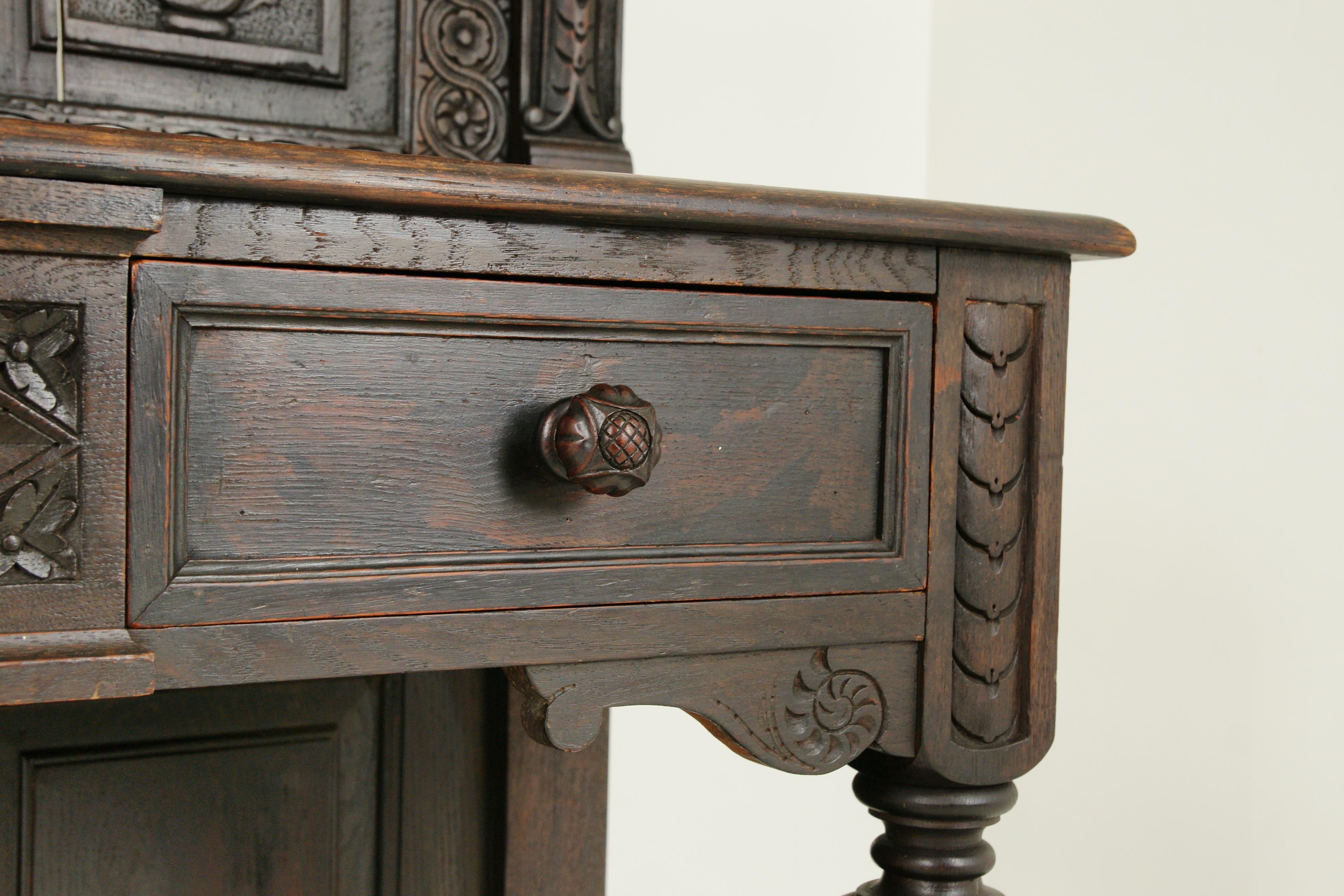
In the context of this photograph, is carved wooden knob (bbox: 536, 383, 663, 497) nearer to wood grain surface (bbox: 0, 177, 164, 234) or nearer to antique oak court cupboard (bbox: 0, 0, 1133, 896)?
antique oak court cupboard (bbox: 0, 0, 1133, 896)

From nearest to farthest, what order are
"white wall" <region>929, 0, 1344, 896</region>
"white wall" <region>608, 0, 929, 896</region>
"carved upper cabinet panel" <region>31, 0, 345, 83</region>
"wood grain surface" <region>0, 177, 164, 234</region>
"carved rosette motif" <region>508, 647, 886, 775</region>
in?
"wood grain surface" <region>0, 177, 164, 234</region>
"carved rosette motif" <region>508, 647, 886, 775</region>
"carved upper cabinet panel" <region>31, 0, 345, 83</region>
"white wall" <region>929, 0, 1344, 896</region>
"white wall" <region>608, 0, 929, 896</region>

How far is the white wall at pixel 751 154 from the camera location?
1159 millimetres

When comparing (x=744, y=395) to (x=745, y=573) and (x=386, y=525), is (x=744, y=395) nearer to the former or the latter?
(x=745, y=573)

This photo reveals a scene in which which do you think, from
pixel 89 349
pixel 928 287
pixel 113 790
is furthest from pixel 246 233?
pixel 113 790

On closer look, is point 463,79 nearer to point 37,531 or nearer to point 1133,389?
point 37,531

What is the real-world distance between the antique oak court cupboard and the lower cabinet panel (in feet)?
0.13

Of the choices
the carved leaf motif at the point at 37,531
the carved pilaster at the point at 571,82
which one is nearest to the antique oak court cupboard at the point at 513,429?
the carved leaf motif at the point at 37,531

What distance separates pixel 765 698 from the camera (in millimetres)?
616

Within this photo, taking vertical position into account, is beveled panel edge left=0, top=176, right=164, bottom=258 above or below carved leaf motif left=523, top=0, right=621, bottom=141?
below

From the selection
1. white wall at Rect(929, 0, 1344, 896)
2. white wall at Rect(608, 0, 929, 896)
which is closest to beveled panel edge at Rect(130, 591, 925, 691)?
white wall at Rect(929, 0, 1344, 896)

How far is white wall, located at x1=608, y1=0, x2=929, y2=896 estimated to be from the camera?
116cm

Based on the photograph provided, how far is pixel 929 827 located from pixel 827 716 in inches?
4.6

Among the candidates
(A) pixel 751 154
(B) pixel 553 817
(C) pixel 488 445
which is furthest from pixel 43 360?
(A) pixel 751 154

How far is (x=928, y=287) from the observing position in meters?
0.64
